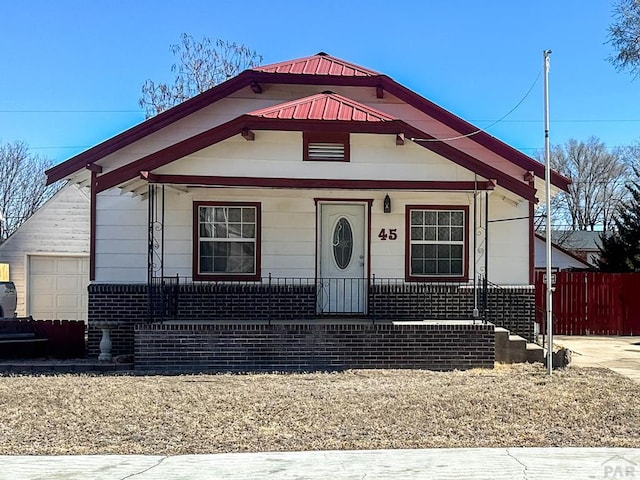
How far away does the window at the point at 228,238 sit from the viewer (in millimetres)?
12203

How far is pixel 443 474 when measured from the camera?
18.4 ft

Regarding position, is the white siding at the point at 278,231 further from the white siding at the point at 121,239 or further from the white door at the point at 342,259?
the white door at the point at 342,259

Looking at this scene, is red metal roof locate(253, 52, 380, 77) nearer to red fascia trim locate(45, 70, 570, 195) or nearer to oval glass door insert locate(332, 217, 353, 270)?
red fascia trim locate(45, 70, 570, 195)

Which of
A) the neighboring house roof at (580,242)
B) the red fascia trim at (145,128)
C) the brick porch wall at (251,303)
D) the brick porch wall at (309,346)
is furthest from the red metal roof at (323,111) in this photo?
the neighboring house roof at (580,242)

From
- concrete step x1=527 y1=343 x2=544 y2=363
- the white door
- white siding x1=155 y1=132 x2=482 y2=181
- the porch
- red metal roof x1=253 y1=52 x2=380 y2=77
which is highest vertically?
red metal roof x1=253 y1=52 x2=380 y2=77

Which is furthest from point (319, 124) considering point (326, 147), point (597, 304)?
point (597, 304)

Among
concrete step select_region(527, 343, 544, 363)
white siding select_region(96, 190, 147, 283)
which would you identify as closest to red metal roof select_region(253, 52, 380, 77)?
white siding select_region(96, 190, 147, 283)

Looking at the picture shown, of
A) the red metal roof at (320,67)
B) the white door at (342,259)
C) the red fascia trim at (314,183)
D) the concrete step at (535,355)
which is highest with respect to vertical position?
the red metal roof at (320,67)

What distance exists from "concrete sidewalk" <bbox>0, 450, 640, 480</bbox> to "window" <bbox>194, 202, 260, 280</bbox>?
20.4 feet

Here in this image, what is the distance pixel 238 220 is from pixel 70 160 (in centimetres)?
343

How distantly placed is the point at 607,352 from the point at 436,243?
4.87 m

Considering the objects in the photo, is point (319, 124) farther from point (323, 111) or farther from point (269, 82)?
point (269, 82)

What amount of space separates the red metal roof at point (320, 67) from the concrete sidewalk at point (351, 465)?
8549 mm

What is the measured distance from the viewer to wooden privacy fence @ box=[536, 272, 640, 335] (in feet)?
59.6
